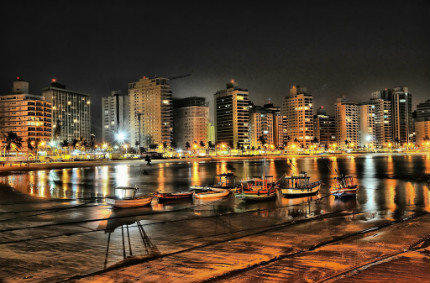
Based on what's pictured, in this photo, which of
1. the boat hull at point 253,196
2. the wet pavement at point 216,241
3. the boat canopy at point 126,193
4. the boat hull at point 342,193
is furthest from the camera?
the boat hull at point 342,193

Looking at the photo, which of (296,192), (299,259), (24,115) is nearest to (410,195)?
(296,192)

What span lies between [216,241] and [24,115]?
158 meters

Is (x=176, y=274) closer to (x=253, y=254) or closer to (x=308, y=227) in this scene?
(x=253, y=254)

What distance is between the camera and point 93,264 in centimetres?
1420

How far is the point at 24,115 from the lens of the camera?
501ft

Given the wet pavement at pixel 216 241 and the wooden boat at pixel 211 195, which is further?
the wooden boat at pixel 211 195

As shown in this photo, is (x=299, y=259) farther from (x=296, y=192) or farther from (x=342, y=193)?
(x=342, y=193)

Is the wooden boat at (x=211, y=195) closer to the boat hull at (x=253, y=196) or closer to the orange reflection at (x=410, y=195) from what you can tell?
the boat hull at (x=253, y=196)

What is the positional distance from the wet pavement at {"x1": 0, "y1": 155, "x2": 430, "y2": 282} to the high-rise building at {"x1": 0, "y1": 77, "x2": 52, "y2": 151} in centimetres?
13743

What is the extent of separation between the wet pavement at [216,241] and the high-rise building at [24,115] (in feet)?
451

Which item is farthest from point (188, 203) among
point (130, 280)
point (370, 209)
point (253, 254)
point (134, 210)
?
point (130, 280)

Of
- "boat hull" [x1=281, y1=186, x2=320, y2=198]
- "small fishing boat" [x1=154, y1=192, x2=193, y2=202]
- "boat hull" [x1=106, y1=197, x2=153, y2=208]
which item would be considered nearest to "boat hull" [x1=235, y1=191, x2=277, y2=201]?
"boat hull" [x1=281, y1=186, x2=320, y2=198]

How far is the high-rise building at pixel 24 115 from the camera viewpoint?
15225 cm

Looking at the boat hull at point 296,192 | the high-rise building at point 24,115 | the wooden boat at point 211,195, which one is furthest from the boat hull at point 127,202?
the high-rise building at point 24,115
